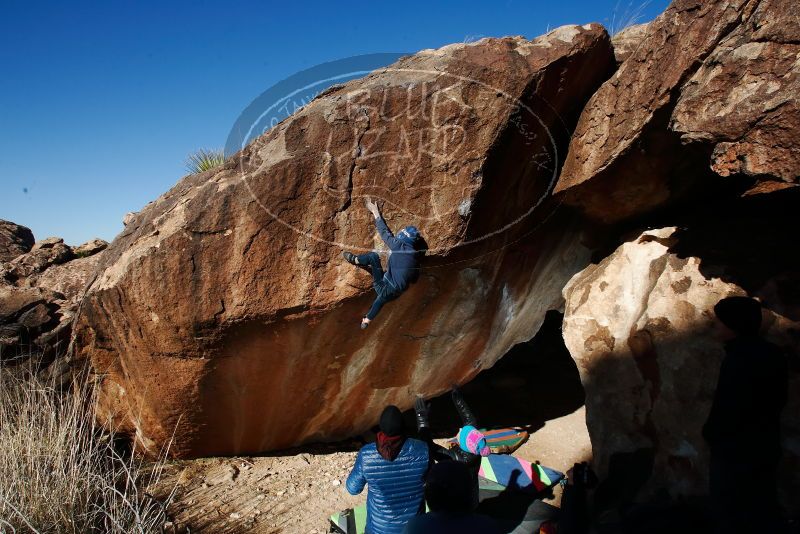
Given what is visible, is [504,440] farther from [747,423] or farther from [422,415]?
[747,423]

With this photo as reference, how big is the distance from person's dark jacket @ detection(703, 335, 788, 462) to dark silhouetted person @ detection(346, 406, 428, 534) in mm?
1289

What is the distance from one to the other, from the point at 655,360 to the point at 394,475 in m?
1.66

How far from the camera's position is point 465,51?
3227 millimetres

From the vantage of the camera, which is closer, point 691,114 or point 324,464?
point 691,114

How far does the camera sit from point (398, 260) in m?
3.26

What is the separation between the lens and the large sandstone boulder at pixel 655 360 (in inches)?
107

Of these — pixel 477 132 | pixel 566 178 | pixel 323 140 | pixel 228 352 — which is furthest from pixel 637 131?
pixel 228 352

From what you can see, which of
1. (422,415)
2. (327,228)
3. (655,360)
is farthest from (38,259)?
(655,360)

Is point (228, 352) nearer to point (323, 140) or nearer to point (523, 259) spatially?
point (323, 140)

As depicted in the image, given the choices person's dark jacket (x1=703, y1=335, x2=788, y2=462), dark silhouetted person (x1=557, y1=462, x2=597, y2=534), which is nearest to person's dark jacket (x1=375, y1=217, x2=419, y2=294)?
dark silhouetted person (x1=557, y1=462, x2=597, y2=534)

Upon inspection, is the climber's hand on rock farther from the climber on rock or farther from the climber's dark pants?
the climber's dark pants

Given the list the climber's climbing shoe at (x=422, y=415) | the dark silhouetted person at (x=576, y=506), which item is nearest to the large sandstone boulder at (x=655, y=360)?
the dark silhouetted person at (x=576, y=506)

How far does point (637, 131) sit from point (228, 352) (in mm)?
2783

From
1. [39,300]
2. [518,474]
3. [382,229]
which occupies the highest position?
[39,300]
